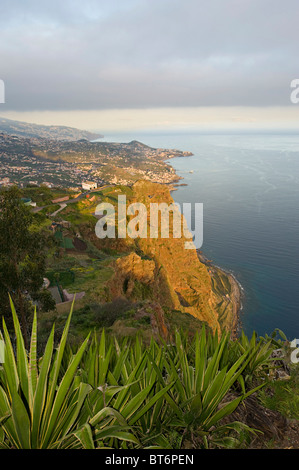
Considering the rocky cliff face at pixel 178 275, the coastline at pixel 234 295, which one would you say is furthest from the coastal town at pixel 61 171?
the coastline at pixel 234 295

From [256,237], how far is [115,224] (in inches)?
2159

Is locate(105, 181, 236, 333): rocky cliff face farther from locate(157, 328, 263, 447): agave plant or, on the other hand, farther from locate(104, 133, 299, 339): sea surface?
locate(157, 328, 263, 447): agave plant

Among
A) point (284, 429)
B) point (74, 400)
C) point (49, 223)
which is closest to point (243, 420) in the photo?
point (284, 429)

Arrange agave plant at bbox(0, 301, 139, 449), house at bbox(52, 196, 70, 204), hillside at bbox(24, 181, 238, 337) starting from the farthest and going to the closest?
house at bbox(52, 196, 70, 204)
hillside at bbox(24, 181, 238, 337)
agave plant at bbox(0, 301, 139, 449)

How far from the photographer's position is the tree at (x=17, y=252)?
7.60 metres

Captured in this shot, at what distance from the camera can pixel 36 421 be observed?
1.96 meters

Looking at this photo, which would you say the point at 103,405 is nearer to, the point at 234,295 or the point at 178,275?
the point at 178,275

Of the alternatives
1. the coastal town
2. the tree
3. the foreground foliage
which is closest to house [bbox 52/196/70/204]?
the tree

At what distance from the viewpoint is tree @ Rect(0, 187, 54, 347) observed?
7.60 m

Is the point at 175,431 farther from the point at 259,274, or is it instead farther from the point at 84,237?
the point at 259,274

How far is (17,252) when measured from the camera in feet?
26.0

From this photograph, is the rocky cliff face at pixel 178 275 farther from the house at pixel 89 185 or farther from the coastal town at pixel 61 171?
the coastal town at pixel 61 171

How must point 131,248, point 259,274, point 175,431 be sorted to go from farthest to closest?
point 259,274, point 131,248, point 175,431

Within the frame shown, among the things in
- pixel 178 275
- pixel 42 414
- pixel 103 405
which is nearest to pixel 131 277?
pixel 103 405
